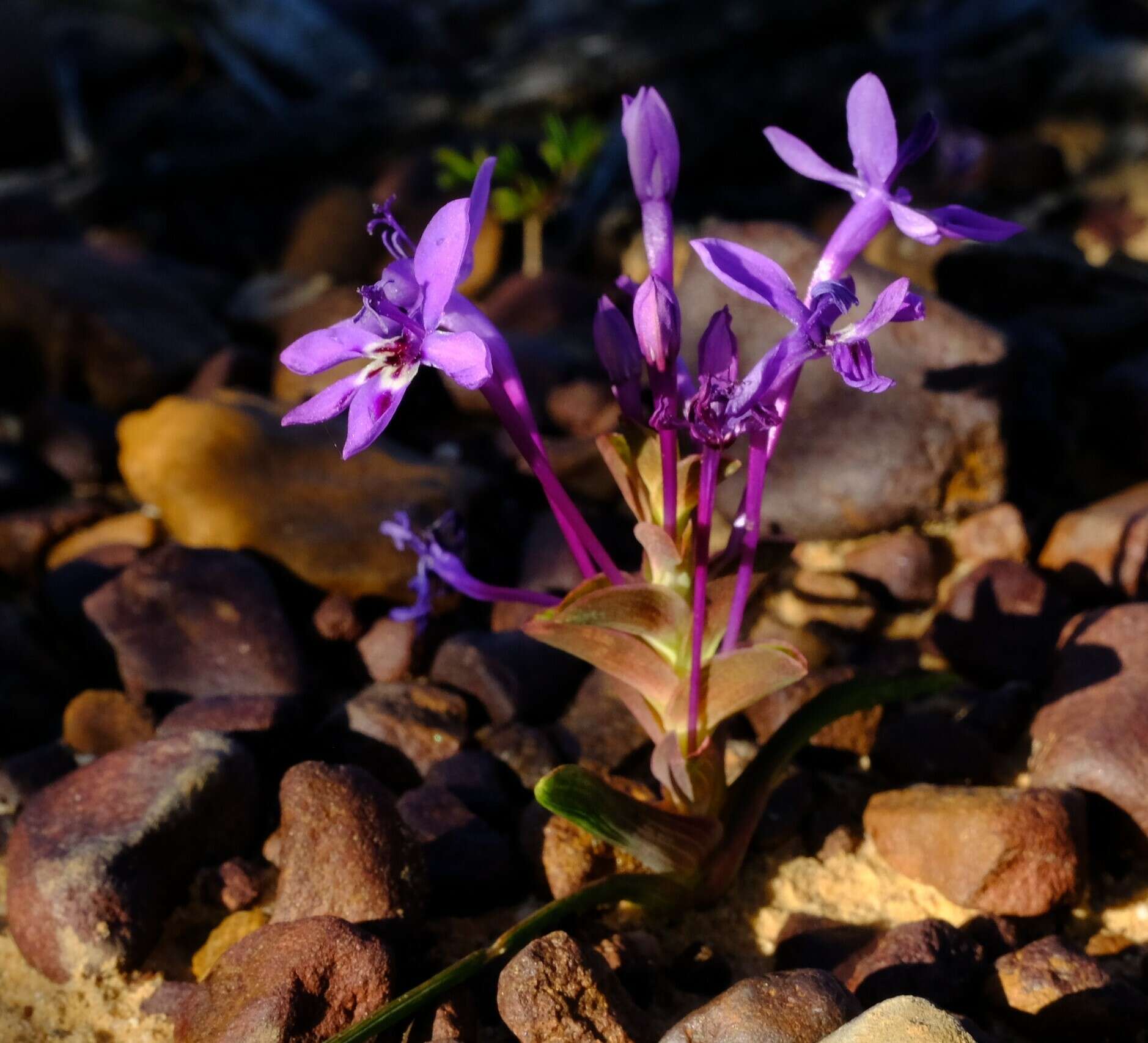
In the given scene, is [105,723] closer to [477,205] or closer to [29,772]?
[29,772]

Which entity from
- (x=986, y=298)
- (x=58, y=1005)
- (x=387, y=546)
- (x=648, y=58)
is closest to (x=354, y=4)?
(x=648, y=58)

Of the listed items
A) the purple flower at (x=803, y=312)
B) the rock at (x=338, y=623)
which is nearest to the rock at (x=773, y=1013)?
the purple flower at (x=803, y=312)

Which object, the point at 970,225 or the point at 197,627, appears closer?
the point at 970,225

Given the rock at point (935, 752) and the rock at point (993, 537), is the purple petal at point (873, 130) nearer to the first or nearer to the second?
the rock at point (935, 752)

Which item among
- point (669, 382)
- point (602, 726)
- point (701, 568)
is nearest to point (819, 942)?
point (602, 726)

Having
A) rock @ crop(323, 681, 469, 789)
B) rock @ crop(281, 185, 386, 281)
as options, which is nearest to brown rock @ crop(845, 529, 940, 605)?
rock @ crop(323, 681, 469, 789)

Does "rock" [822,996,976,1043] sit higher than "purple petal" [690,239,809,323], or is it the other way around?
"purple petal" [690,239,809,323]

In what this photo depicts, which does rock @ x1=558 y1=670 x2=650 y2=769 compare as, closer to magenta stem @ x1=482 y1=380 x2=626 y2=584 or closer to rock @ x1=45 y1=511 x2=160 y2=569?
magenta stem @ x1=482 y1=380 x2=626 y2=584
